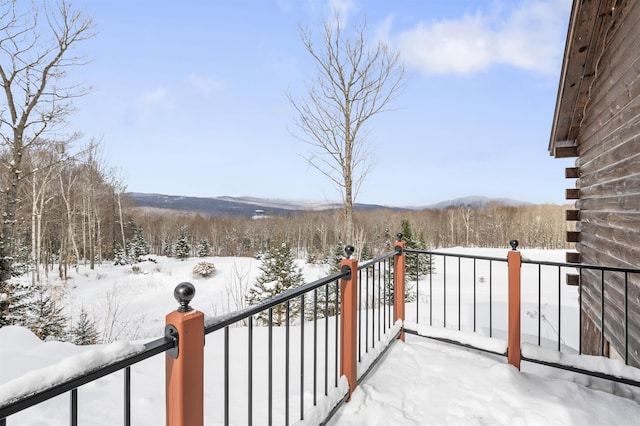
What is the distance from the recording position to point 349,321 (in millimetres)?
2500

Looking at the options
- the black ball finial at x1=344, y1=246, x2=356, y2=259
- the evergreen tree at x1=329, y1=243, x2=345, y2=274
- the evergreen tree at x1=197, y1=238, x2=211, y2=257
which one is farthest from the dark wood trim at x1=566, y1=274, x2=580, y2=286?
the evergreen tree at x1=197, y1=238, x2=211, y2=257

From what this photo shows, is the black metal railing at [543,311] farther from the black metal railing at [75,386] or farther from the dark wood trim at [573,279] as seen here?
the black metal railing at [75,386]

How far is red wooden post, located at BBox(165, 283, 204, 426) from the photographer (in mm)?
1081

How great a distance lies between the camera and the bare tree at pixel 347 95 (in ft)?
31.1

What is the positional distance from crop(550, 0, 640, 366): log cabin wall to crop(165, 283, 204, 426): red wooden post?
302 centimetres

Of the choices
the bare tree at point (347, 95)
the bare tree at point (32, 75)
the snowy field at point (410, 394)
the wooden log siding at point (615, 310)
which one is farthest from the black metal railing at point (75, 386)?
the bare tree at point (32, 75)

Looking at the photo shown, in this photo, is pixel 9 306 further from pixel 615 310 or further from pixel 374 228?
pixel 374 228

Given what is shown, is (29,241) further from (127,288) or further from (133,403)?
(133,403)

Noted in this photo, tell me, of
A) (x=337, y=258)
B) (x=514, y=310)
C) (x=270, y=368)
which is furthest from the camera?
(x=337, y=258)

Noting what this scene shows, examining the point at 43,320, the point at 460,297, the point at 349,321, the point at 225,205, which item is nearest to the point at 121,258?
the point at 43,320

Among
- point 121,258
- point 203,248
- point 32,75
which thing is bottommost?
point 203,248

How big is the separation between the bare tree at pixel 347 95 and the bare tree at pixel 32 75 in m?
8.42

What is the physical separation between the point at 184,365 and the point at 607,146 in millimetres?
4775

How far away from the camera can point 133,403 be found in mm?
2697
